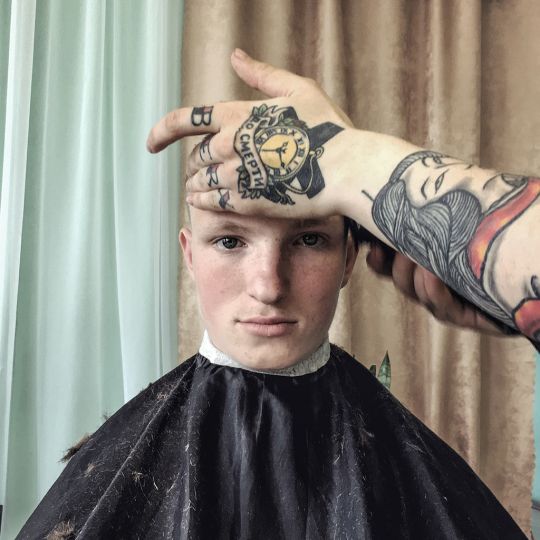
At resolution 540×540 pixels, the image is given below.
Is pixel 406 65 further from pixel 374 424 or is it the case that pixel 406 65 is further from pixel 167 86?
pixel 374 424

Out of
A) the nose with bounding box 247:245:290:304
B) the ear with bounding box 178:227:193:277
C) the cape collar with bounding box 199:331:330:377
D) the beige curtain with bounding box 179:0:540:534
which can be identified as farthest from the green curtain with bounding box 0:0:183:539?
the nose with bounding box 247:245:290:304

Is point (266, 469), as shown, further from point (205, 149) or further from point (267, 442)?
point (205, 149)

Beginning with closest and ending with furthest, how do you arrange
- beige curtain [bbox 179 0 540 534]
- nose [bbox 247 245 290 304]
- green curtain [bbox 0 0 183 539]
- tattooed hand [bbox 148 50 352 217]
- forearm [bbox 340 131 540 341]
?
forearm [bbox 340 131 540 341] → tattooed hand [bbox 148 50 352 217] → nose [bbox 247 245 290 304] → green curtain [bbox 0 0 183 539] → beige curtain [bbox 179 0 540 534]

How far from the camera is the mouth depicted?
0.95 meters

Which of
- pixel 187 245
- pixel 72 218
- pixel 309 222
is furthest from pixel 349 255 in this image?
pixel 72 218

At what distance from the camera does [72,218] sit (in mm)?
1739

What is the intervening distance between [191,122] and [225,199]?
11 centimetres

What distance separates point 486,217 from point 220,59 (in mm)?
1391

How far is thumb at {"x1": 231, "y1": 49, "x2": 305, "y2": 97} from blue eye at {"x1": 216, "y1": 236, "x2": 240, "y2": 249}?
224 millimetres

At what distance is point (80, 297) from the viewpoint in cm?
175

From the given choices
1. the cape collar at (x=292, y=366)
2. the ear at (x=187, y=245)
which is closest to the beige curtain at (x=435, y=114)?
the ear at (x=187, y=245)

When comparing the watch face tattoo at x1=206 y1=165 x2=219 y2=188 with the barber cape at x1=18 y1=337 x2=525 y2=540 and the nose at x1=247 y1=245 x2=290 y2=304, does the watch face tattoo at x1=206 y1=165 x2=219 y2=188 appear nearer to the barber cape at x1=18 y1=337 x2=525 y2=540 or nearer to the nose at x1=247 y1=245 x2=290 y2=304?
the nose at x1=247 y1=245 x2=290 y2=304

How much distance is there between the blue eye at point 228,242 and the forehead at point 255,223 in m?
0.02

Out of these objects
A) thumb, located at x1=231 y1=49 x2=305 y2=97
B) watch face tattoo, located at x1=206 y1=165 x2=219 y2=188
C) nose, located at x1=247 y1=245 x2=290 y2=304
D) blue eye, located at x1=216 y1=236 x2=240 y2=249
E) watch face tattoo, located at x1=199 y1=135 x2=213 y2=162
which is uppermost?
thumb, located at x1=231 y1=49 x2=305 y2=97
